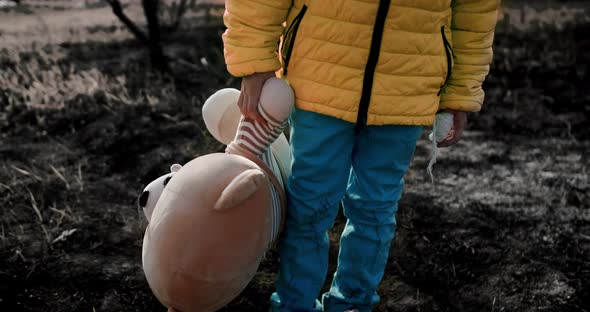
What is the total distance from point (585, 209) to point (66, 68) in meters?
3.97

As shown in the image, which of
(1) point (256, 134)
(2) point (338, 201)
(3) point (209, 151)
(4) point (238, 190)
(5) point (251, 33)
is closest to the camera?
(4) point (238, 190)

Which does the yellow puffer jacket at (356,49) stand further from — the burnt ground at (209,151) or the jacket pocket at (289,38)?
the burnt ground at (209,151)

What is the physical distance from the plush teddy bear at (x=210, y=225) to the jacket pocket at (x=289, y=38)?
10cm

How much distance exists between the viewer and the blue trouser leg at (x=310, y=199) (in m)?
1.71

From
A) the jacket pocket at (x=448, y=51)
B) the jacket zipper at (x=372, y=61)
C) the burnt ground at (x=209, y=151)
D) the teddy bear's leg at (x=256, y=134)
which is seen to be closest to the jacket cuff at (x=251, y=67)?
the teddy bear's leg at (x=256, y=134)

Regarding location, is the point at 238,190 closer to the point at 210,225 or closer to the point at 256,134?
the point at 210,225

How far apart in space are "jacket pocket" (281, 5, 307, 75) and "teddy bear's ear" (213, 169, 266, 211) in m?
0.39

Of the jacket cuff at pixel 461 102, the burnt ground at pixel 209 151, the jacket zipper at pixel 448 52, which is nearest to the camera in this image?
the jacket zipper at pixel 448 52

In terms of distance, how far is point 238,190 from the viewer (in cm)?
148

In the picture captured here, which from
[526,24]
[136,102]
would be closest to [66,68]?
[136,102]

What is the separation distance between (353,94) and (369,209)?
0.38m

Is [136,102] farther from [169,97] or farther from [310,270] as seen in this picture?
[310,270]

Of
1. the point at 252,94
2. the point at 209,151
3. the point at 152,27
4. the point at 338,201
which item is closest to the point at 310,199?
the point at 338,201

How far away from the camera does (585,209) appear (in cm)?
271
